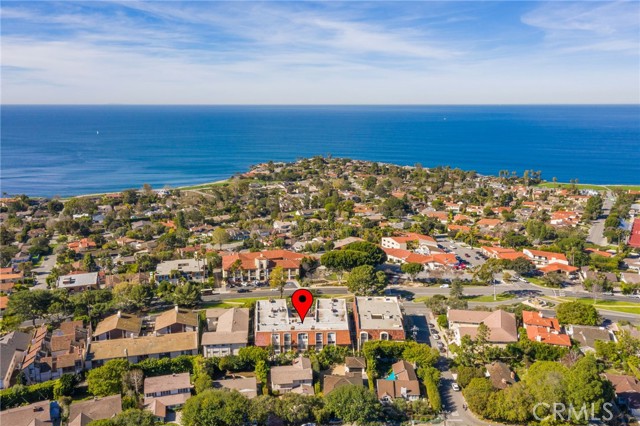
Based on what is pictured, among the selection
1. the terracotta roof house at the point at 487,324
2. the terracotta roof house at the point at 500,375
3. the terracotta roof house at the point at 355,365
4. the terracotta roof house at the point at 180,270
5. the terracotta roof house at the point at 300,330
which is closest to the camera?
the terracotta roof house at the point at 500,375

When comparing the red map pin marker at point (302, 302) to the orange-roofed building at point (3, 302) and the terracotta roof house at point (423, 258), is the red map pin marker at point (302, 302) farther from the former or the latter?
the orange-roofed building at point (3, 302)

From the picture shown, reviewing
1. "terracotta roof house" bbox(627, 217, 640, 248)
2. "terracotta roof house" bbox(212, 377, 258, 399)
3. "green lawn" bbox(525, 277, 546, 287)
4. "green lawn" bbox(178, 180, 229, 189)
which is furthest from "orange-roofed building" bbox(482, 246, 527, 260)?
"green lawn" bbox(178, 180, 229, 189)

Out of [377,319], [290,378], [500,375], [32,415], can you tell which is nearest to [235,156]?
[377,319]

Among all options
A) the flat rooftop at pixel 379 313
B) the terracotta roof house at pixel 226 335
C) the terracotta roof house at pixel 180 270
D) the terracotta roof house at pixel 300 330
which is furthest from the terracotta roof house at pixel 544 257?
the terracotta roof house at pixel 180 270

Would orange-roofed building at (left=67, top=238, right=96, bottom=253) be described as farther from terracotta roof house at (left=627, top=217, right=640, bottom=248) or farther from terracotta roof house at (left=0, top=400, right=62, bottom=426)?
terracotta roof house at (left=627, top=217, right=640, bottom=248)

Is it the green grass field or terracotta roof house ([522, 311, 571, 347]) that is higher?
the green grass field

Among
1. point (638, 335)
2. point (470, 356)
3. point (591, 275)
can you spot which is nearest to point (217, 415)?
point (470, 356)
